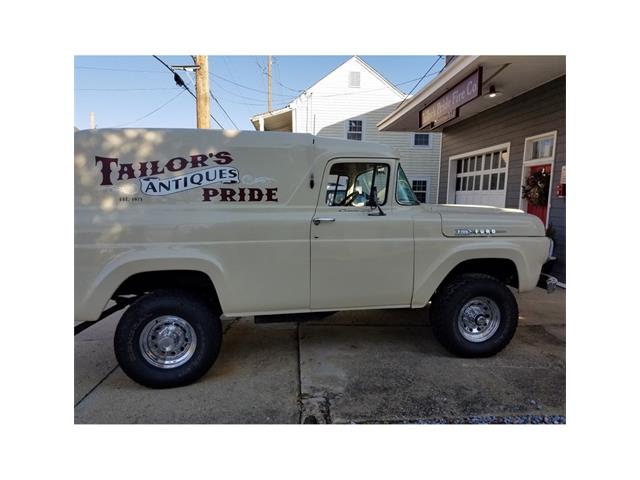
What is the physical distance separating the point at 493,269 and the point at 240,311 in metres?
2.88

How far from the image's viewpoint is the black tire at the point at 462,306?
3.61 metres

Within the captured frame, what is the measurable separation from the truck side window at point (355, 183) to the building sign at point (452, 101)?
345 centimetres

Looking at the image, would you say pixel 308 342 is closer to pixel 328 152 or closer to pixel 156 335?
pixel 156 335

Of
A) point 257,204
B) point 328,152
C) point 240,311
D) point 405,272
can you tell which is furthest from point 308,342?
point 328,152

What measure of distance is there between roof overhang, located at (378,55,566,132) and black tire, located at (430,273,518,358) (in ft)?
12.2

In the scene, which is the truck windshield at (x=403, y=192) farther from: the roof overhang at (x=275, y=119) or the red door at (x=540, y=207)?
the roof overhang at (x=275, y=119)

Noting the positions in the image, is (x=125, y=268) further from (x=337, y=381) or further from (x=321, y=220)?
(x=337, y=381)

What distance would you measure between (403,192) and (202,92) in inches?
230

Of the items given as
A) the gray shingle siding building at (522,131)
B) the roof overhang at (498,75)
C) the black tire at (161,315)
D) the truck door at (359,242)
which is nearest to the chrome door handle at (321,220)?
the truck door at (359,242)

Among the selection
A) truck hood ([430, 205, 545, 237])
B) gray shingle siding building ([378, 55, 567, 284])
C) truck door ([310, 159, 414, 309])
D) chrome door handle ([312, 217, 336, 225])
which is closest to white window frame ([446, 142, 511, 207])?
gray shingle siding building ([378, 55, 567, 284])

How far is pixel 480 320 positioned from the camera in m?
3.76

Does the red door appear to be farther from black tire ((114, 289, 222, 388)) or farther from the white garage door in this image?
black tire ((114, 289, 222, 388))

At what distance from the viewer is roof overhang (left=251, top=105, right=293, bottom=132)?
15.1 meters

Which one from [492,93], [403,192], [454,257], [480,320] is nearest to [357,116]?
[492,93]
